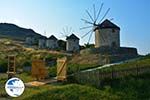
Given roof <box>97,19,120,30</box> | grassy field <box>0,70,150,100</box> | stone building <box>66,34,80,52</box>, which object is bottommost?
grassy field <box>0,70,150,100</box>

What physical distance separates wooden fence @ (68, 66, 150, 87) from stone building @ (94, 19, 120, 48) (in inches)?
1400

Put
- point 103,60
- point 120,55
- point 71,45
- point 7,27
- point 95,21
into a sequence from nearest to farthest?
point 103,60, point 120,55, point 95,21, point 71,45, point 7,27

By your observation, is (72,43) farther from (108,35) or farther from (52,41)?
(108,35)

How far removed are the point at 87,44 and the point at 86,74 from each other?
2387 inches

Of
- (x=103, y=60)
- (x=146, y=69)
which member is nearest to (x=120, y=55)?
(x=103, y=60)

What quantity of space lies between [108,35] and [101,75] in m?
38.9

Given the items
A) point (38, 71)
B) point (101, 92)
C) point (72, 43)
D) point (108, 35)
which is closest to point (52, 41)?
point (72, 43)

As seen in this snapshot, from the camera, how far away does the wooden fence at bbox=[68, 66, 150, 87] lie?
30.0 m

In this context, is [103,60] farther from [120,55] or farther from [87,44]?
[87,44]

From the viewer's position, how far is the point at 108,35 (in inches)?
2702

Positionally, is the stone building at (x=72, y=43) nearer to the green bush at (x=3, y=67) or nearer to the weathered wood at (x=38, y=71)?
the green bush at (x=3, y=67)

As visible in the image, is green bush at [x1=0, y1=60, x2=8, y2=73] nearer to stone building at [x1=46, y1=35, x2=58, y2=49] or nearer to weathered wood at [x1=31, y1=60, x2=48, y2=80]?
weathered wood at [x1=31, y1=60, x2=48, y2=80]

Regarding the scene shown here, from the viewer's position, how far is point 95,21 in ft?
248

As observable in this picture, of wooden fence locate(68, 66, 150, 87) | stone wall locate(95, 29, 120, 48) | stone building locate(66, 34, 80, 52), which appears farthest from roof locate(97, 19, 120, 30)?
wooden fence locate(68, 66, 150, 87)
